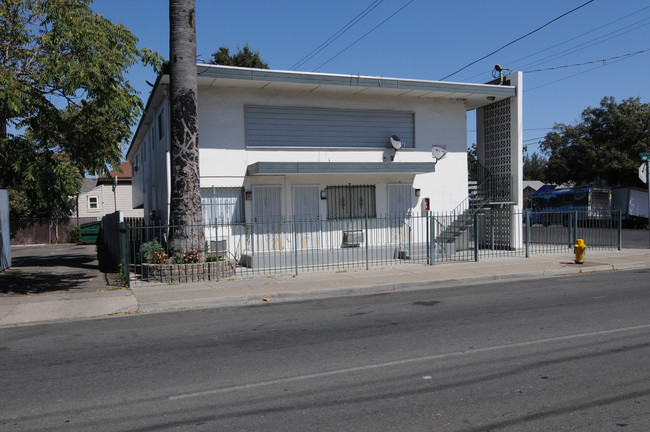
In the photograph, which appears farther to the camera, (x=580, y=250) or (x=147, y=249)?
(x=580, y=250)

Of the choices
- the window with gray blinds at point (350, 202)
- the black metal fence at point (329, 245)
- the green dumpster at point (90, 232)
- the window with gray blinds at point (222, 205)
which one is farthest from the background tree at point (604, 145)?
the green dumpster at point (90, 232)

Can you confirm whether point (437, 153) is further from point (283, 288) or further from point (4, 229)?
point (4, 229)

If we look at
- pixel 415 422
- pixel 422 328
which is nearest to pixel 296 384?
pixel 415 422

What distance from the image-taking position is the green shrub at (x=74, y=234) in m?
38.5

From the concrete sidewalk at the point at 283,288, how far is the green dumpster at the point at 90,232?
83.7 feet

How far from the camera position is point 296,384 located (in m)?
5.76

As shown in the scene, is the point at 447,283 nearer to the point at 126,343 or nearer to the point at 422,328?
the point at 422,328

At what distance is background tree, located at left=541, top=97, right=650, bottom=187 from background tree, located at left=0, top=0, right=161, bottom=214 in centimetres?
3783

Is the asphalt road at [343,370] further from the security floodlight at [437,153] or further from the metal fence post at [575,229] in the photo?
the security floodlight at [437,153]

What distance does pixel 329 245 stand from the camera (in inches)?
737

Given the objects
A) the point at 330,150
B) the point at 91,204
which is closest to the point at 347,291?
the point at 330,150

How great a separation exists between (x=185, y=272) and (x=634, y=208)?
3338 cm

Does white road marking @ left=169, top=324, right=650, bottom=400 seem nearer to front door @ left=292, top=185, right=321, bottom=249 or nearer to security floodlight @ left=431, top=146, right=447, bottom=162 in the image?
front door @ left=292, top=185, right=321, bottom=249

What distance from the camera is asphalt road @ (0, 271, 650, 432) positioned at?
4816mm
